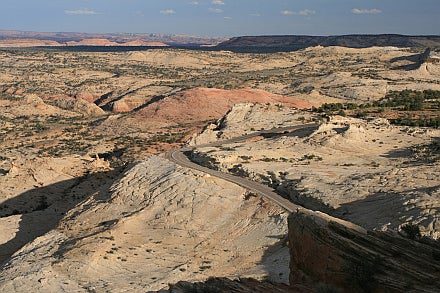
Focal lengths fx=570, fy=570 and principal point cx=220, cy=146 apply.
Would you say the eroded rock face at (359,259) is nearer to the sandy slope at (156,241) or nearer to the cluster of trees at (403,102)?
the sandy slope at (156,241)

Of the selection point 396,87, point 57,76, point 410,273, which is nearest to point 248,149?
point 410,273

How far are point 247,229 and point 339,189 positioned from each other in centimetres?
508

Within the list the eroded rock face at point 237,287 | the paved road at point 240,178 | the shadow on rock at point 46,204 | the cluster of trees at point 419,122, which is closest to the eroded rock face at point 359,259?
the eroded rock face at point 237,287

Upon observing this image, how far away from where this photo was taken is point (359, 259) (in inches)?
574

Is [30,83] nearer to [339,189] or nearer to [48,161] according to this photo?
[48,161]

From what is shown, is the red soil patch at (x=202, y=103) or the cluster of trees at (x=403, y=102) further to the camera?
the red soil patch at (x=202, y=103)

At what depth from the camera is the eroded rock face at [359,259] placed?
44.3 feet

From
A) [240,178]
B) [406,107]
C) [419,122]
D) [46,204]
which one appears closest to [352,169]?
[240,178]

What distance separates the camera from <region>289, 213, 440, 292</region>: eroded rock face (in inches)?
531

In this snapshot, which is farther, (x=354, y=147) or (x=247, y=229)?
(x=354, y=147)

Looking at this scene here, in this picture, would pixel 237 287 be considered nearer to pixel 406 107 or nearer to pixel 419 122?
pixel 419 122

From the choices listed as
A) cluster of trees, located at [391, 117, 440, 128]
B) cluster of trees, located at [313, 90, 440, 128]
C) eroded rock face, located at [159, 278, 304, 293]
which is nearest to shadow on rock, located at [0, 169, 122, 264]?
eroded rock face, located at [159, 278, 304, 293]

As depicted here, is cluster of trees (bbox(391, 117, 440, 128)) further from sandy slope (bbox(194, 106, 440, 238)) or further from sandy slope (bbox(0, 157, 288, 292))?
sandy slope (bbox(0, 157, 288, 292))

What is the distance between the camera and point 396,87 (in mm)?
81500
